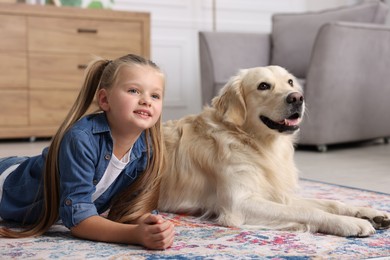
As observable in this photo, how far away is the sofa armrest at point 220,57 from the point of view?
4.74 metres

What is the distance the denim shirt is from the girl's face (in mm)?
62

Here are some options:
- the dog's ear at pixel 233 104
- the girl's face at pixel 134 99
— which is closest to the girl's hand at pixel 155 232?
the girl's face at pixel 134 99

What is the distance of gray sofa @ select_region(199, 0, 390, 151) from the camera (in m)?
4.39

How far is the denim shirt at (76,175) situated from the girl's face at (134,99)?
0.20 feet

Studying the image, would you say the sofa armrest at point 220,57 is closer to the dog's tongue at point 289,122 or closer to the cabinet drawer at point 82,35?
the cabinet drawer at point 82,35

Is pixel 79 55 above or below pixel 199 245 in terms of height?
above

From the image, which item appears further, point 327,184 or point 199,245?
point 327,184

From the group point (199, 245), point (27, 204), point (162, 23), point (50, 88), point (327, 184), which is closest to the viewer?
point (199, 245)

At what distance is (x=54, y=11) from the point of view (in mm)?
4941

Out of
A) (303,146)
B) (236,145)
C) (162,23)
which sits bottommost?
(303,146)

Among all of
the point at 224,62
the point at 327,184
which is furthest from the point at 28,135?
the point at 327,184

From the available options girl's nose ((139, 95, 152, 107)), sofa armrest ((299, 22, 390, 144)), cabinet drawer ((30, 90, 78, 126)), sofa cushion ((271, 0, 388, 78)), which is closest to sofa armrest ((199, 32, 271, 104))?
sofa cushion ((271, 0, 388, 78))

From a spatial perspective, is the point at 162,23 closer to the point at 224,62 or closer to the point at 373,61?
the point at 224,62

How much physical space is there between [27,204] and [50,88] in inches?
128
